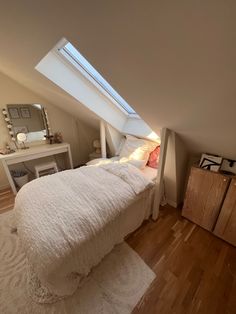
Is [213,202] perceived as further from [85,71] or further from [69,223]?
[85,71]

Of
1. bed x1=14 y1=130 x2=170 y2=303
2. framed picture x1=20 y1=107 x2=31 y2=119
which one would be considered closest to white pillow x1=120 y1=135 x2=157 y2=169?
bed x1=14 y1=130 x2=170 y2=303

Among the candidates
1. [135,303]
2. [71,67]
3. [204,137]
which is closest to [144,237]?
[135,303]

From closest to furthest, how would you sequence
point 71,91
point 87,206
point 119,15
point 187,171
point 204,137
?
point 119,15
point 87,206
point 204,137
point 71,91
point 187,171

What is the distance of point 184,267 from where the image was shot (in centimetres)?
142

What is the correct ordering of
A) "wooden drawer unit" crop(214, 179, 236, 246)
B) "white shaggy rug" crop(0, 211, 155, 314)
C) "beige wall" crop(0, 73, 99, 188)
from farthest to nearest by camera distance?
"beige wall" crop(0, 73, 99, 188), "wooden drawer unit" crop(214, 179, 236, 246), "white shaggy rug" crop(0, 211, 155, 314)

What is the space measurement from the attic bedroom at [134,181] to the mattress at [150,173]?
30mm

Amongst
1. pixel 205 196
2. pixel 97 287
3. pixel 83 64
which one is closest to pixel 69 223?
pixel 97 287

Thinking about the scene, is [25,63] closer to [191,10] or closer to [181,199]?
[191,10]

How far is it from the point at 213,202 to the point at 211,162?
0.46 meters

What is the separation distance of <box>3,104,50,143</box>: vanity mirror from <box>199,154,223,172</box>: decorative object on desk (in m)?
2.80

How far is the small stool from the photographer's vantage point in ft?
8.56

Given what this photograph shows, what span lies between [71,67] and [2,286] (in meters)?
2.39

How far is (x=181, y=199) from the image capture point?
7.51 feet

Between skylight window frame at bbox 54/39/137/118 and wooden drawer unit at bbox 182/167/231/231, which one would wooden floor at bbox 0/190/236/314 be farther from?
skylight window frame at bbox 54/39/137/118
